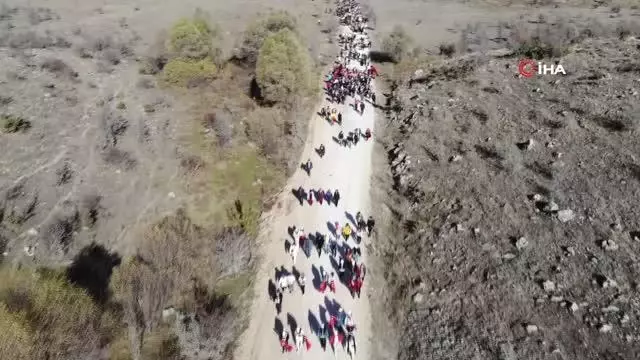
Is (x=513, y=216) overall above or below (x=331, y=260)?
above

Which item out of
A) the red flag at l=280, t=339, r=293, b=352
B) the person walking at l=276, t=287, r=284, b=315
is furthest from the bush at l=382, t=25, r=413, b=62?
the red flag at l=280, t=339, r=293, b=352

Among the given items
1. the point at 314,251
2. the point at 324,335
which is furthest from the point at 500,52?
the point at 324,335

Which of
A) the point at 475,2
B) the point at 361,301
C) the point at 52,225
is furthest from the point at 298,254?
the point at 475,2

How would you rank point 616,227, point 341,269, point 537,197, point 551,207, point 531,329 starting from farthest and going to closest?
point 537,197 < point 551,207 < point 616,227 < point 341,269 < point 531,329

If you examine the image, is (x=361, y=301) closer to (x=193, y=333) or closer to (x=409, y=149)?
Answer: (x=193, y=333)

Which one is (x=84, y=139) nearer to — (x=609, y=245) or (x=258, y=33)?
(x=258, y=33)

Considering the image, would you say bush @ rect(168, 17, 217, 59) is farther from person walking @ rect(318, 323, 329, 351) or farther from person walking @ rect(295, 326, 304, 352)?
person walking @ rect(295, 326, 304, 352)
